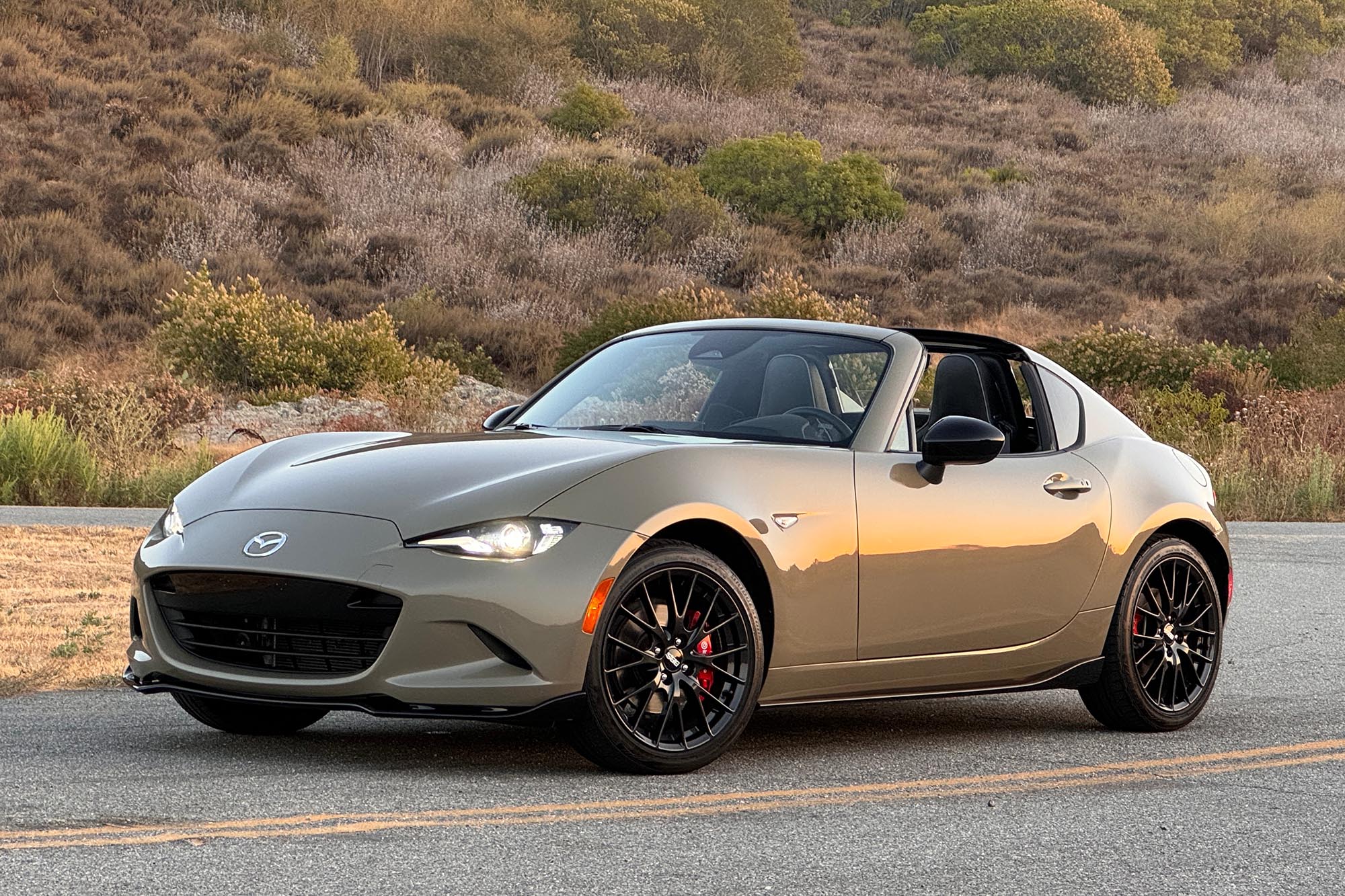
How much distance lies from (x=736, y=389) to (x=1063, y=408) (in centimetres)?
145

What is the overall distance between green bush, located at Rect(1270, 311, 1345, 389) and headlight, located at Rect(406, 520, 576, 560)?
26141 mm

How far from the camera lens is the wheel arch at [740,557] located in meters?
6.27

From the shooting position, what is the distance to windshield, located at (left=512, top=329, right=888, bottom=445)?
7.07m

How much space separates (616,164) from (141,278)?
13.0 meters

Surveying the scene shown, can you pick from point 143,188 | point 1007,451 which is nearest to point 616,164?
point 143,188

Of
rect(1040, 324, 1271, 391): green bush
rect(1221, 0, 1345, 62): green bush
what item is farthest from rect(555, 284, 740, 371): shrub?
rect(1221, 0, 1345, 62): green bush

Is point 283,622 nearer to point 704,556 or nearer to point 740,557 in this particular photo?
point 704,556

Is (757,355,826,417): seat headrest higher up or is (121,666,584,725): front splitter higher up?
(757,355,826,417): seat headrest

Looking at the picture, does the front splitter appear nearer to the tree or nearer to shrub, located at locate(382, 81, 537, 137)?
shrub, located at locate(382, 81, 537, 137)

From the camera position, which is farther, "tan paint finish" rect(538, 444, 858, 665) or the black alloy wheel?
the black alloy wheel

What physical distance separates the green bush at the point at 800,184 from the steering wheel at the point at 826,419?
3980cm

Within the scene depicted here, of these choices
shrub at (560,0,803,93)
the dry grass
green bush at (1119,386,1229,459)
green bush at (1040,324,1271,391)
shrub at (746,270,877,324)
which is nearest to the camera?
the dry grass

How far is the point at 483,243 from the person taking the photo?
41969mm

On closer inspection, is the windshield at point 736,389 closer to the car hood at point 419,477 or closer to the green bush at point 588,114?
the car hood at point 419,477
